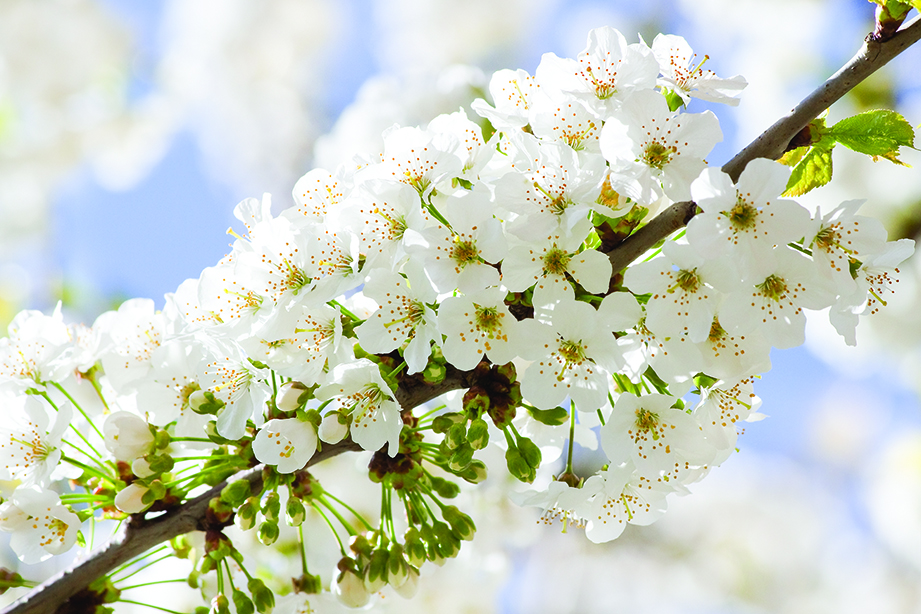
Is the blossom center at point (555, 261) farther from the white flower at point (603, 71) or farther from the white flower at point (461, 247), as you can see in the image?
the white flower at point (603, 71)

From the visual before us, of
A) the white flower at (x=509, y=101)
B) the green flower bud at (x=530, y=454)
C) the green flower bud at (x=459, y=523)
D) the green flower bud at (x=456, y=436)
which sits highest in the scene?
the white flower at (x=509, y=101)

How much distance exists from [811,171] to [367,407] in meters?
0.72

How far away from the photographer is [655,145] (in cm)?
87

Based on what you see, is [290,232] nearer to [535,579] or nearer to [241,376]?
[241,376]

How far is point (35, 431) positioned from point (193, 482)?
0.87 feet

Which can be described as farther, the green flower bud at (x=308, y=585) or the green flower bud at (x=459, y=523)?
the green flower bud at (x=308, y=585)

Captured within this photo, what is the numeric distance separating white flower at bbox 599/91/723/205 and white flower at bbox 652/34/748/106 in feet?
0.37

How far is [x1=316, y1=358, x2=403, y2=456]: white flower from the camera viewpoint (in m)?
0.96

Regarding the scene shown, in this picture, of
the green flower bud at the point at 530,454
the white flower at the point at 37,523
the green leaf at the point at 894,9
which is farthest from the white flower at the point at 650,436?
the white flower at the point at 37,523

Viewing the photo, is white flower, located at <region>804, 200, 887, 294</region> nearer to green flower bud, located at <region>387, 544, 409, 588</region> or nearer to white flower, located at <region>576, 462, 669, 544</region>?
white flower, located at <region>576, 462, 669, 544</region>

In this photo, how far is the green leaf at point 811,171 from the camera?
0.99 metres

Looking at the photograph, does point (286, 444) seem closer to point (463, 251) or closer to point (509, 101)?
point (463, 251)

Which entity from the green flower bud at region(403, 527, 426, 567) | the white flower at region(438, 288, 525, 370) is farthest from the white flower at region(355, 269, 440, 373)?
the green flower bud at region(403, 527, 426, 567)

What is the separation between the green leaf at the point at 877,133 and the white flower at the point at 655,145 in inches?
8.3
